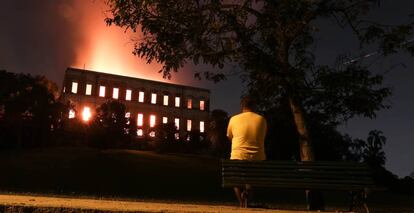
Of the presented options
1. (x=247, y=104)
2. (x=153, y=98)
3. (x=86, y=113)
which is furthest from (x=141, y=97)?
(x=247, y=104)

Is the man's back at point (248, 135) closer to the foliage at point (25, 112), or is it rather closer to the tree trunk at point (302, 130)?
the tree trunk at point (302, 130)

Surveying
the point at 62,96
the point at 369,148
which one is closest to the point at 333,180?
the point at 369,148

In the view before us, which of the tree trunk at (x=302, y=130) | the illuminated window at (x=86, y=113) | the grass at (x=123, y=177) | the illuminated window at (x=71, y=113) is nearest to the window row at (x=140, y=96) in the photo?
the illuminated window at (x=86, y=113)

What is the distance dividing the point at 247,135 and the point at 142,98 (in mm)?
92990

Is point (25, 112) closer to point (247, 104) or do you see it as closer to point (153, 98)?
point (153, 98)

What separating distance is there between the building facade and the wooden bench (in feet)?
265

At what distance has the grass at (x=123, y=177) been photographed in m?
28.0

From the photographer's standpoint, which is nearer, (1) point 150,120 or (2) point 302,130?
(2) point 302,130

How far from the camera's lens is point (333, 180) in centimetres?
941

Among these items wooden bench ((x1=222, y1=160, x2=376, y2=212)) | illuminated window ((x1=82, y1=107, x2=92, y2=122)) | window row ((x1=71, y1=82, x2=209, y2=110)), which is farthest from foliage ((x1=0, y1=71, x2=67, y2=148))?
wooden bench ((x1=222, y1=160, x2=376, y2=212))

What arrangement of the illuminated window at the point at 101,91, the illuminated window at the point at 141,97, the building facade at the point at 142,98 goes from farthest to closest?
the illuminated window at the point at 141,97, the illuminated window at the point at 101,91, the building facade at the point at 142,98

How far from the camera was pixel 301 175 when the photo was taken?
31.1ft

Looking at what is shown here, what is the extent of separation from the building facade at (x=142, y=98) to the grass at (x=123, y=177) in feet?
130

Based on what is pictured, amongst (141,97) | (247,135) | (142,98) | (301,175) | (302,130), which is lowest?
(301,175)
